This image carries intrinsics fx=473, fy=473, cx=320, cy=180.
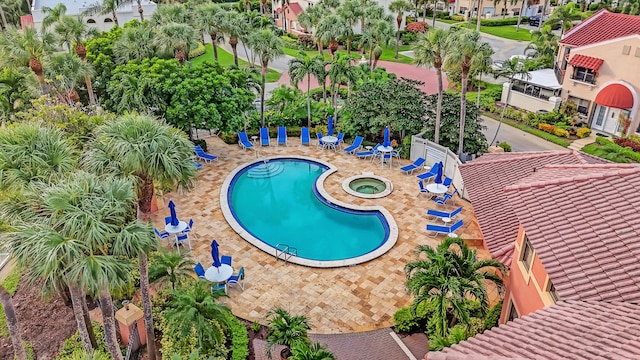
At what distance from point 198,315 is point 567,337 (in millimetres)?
9728

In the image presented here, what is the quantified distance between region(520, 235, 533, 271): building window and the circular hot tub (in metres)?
11.3

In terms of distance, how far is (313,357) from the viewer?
1279 cm

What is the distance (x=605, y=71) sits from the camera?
107ft

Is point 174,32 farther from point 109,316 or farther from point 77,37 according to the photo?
point 109,316

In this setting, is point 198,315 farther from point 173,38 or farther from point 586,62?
point 586,62

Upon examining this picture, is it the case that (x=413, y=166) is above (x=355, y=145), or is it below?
below

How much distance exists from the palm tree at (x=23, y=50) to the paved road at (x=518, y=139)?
28.0 metres

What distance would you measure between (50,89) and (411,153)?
68.0 feet

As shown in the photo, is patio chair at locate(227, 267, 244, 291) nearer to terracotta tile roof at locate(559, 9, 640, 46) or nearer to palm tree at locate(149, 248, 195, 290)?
palm tree at locate(149, 248, 195, 290)

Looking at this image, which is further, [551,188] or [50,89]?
[50,89]

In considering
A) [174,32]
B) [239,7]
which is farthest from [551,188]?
[239,7]

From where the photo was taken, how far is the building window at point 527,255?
1312cm

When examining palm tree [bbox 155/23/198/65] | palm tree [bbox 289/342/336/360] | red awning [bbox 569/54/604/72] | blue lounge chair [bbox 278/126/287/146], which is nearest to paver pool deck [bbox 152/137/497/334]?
palm tree [bbox 289/342/336/360]

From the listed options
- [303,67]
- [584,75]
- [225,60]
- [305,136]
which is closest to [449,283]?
[305,136]
